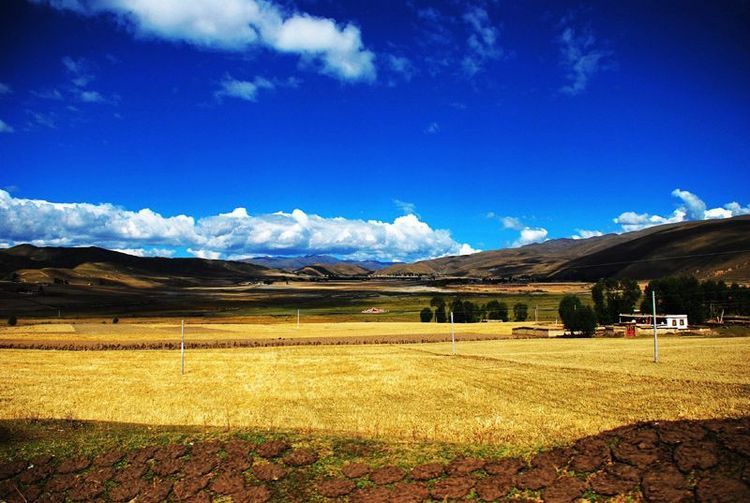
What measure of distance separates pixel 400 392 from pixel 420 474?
1693 centimetres

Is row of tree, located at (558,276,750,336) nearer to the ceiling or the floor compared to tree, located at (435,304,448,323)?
nearer to the ceiling

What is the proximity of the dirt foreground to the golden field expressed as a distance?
249 centimetres

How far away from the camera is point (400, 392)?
109ft

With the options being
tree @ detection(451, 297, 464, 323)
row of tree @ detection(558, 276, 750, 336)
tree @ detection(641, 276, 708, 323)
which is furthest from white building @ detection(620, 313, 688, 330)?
tree @ detection(451, 297, 464, 323)

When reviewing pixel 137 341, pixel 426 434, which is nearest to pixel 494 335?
pixel 137 341

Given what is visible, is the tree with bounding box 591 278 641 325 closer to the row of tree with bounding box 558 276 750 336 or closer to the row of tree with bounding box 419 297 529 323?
the row of tree with bounding box 558 276 750 336

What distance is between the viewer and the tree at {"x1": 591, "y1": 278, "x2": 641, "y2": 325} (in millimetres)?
126875

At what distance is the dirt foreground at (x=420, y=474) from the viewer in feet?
46.7

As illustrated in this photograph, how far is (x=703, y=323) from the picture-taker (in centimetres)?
11844

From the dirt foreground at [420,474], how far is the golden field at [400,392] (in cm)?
249

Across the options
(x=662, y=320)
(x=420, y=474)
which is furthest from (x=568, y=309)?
(x=420, y=474)

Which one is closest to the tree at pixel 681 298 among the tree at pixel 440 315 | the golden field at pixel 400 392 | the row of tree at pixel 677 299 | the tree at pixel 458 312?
the row of tree at pixel 677 299

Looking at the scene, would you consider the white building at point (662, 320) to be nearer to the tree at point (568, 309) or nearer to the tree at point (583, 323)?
the tree at point (583, 323)

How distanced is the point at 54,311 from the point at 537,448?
16982cm
